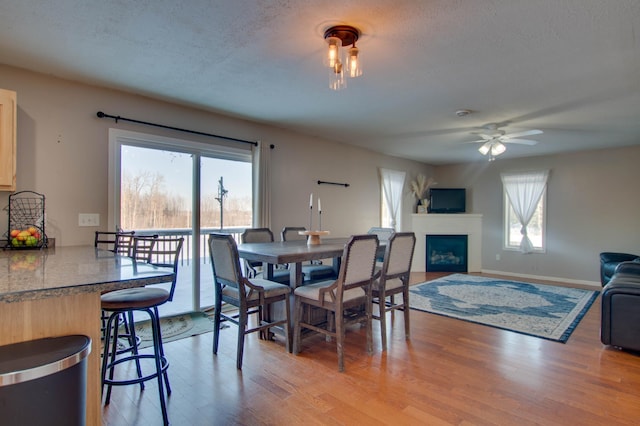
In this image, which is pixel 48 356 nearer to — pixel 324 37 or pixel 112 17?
pixel 112 17

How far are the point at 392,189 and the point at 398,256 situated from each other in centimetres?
393

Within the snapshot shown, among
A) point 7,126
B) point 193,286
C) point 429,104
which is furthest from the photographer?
point 193,286

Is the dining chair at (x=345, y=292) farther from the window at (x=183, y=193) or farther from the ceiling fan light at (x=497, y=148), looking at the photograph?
the ceiling fan light at (x=497, y=148)

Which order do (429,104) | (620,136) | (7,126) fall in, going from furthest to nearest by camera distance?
(620,136), (429,104), (7,126)

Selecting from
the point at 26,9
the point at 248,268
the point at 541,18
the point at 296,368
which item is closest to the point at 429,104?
the point at 541,18

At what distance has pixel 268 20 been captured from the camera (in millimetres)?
2113

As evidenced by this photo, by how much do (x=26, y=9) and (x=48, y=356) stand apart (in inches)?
80.3

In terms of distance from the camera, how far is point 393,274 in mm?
3195

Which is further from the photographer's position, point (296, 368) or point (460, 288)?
point (460, 288)

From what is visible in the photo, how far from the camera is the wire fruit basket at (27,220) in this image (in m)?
2.65

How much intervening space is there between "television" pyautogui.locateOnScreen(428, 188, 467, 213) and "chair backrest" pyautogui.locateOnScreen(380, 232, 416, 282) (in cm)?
461

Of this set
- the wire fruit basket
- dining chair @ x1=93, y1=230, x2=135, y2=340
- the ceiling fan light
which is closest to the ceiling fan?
the ceiling fan light

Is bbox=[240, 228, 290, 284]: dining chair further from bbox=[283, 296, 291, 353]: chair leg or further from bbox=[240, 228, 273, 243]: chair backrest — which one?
bbox=[283, 296, 291, 353]: chair leg

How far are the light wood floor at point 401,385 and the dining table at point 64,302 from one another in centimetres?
95
